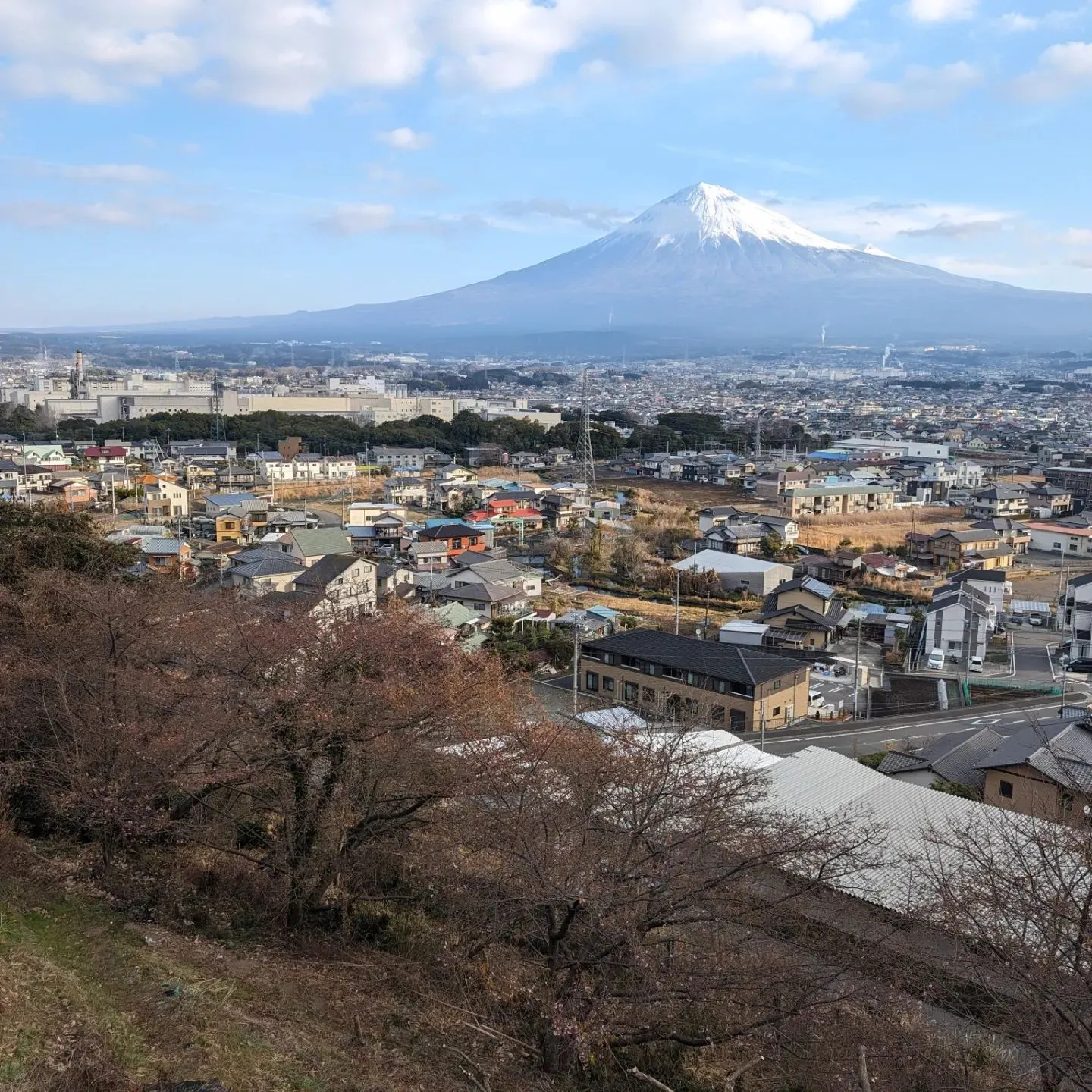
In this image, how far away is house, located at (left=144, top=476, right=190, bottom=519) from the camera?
66.0 feet

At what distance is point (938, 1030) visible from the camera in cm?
372

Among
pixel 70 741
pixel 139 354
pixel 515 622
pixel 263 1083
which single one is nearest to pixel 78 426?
pixel 515 622

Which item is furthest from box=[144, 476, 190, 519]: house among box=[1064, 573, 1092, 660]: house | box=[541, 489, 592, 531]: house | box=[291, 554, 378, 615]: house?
box=[1064, 573, 1092, 660]: house

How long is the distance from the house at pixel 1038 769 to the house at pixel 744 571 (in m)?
7.98

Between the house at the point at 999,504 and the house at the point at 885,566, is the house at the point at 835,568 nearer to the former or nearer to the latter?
the house at the point at 885,566

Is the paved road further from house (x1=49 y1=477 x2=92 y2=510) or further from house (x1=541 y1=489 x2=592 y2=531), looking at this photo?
house (x1=49 y1=477 x2=92 y2=510)

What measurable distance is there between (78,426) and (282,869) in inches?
1326

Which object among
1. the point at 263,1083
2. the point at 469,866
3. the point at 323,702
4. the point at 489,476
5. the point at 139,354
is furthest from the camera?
the point at 139,354

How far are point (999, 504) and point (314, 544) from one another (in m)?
16.4

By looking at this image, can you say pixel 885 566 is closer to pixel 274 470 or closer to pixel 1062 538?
pixel 1062 538

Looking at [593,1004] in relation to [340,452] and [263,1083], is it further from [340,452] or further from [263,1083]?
[340,452]

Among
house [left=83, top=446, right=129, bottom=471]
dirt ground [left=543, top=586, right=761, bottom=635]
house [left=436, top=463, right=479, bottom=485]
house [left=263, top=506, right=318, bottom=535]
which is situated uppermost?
house [left=83, top=446, right=129, bottom=471]

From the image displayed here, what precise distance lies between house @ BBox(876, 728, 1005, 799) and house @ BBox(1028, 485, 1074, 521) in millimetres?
17501

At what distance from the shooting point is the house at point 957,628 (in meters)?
11.5
